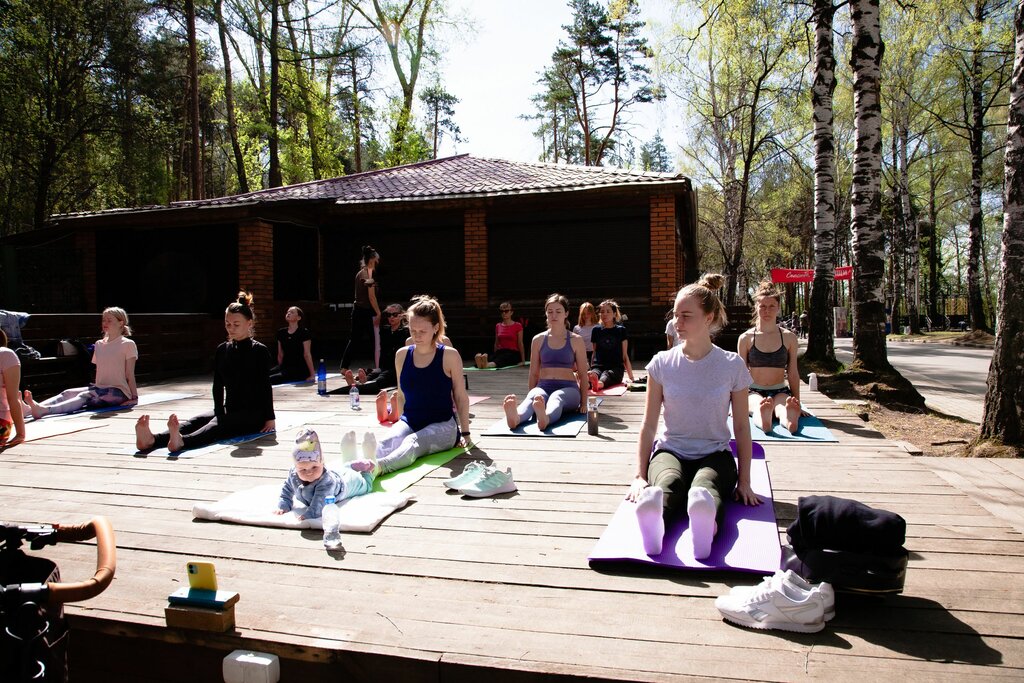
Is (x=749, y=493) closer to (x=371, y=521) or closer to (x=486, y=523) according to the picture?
(x=486, y=523)

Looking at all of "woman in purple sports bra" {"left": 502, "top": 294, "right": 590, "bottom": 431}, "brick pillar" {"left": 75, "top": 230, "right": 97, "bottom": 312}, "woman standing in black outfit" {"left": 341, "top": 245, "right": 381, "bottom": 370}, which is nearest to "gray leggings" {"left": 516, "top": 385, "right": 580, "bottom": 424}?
"woman in purple sports bra" {"left": 502, "top": 294, "right": 590, "bottom": 431}

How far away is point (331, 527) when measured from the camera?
3.54 m

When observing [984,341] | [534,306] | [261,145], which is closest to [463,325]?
[534,306]

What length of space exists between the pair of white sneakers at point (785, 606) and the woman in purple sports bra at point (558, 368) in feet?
13.6

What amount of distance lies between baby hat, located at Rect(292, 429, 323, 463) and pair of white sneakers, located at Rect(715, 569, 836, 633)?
2.41 metres

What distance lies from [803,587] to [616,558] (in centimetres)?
83

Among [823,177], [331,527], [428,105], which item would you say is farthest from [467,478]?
[428,105]

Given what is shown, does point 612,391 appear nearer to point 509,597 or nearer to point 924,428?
point 924,428

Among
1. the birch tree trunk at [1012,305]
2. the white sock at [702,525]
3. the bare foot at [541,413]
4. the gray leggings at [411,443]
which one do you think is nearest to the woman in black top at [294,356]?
the bare foot at [541,413]

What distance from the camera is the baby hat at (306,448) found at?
155 inches

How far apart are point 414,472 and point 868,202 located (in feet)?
30.0

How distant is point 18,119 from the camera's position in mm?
20828

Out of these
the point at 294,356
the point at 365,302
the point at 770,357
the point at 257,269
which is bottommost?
the point at 294,356

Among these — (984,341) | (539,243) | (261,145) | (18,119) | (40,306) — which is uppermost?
(261,145)
